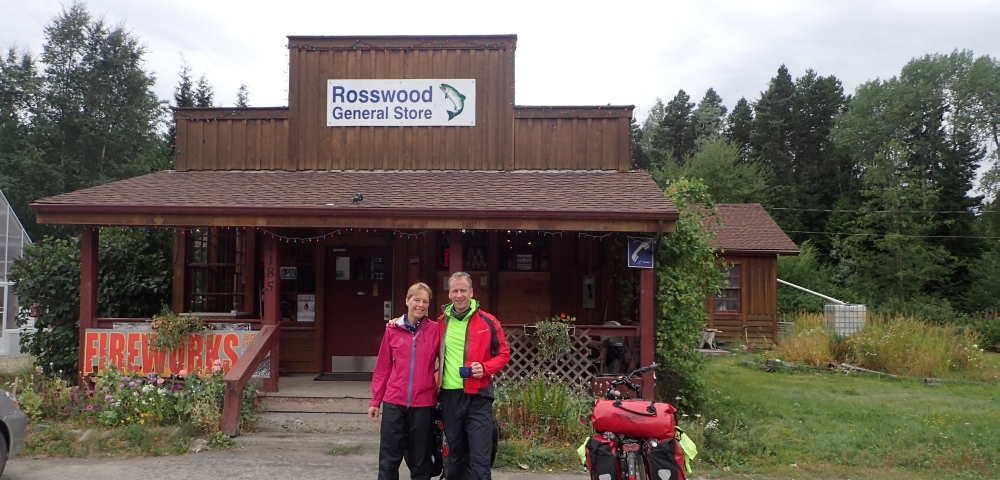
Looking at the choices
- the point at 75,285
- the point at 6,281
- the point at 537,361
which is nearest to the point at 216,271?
the point at 75,285

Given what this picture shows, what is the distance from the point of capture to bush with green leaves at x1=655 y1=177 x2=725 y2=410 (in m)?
9.44

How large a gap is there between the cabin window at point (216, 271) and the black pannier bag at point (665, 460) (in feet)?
25.8

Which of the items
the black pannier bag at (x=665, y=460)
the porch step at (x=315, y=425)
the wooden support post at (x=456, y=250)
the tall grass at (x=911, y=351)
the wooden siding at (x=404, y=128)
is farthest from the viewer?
the tall grass at (x=911, y=351)

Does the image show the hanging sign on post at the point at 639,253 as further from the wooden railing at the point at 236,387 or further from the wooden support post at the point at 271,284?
the wooden railing at the point at 236,387

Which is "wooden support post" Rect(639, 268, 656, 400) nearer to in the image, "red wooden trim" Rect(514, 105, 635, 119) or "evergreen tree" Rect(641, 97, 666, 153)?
"red wooden trim" Rect(514, 105, 635, 119)

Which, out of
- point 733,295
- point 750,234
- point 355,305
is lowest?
point 733,295

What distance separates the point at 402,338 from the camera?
5289mm

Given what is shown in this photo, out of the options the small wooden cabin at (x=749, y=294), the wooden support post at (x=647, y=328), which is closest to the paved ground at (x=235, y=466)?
the wooden support post at (x=647, y=328)

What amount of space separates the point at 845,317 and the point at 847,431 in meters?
10.8

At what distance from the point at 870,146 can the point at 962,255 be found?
37.9 feet

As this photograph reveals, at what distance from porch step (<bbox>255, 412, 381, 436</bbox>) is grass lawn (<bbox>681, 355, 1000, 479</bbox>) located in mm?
3549

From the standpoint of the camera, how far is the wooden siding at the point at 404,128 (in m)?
11.3

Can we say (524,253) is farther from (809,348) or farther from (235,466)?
(809,348)

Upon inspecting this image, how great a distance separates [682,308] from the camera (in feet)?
31.2
